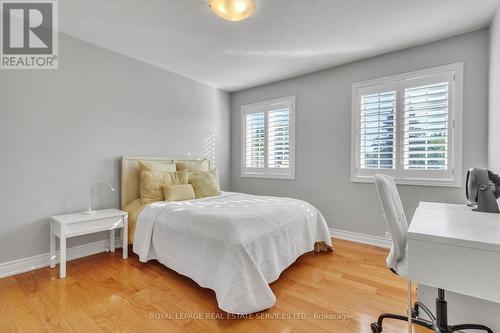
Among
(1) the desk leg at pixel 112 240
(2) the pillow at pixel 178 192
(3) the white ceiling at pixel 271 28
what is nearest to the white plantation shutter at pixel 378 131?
(3) the white ceiling at pixel 271 28

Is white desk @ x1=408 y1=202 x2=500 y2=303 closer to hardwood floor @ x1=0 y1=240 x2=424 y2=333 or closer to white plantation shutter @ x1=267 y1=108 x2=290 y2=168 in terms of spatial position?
hardwood floor @ x1=0 y1=240 x2=424 y2=333

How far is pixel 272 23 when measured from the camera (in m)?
2.44

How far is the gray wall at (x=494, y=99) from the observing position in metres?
2.09

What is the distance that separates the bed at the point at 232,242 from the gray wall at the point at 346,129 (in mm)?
767

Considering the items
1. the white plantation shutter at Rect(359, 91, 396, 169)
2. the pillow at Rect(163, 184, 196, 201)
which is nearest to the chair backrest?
the white plantation shutter at Rect(359, 91, 396, 169)

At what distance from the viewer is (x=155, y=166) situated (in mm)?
3213

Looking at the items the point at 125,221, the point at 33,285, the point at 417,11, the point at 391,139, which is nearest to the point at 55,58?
the point at 125,221

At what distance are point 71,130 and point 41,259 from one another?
1427 millimetres

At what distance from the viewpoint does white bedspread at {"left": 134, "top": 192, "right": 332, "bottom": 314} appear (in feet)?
5.85

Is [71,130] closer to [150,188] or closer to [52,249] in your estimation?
[150,188]

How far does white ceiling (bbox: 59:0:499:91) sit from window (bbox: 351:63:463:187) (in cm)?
46

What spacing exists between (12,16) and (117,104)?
120cm

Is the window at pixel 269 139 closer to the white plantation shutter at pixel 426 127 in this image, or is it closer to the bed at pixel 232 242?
the bed at pixel 232 242

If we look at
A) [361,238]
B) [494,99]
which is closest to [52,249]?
[361,238]
